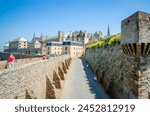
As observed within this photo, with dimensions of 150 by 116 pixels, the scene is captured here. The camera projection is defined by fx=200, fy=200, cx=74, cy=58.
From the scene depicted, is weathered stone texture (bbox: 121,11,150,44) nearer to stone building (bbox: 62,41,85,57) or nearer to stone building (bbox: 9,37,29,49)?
stone building (bbox: 62,41,85,57)

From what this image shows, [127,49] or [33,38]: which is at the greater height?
[33,38]

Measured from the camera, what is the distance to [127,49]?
1247 cm

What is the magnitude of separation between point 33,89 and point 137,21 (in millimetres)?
6786

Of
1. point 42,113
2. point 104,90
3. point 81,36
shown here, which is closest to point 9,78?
point 42,113

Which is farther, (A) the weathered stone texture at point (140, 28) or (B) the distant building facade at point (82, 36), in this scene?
(B) the distant building facade at point (82, 36)

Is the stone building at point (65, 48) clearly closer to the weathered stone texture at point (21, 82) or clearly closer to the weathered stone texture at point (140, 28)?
the weathered stone texture at point (21, 82)

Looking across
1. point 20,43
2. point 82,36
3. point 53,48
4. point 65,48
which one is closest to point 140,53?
point 65,48

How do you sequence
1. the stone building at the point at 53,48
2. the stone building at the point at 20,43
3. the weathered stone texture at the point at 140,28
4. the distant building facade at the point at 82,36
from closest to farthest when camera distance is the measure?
Answer: the weathered stone texture at the point at 140,28 → the stone building at the point at 53,48 → the distant building facade at the point at 82,36 → the stone building at the point at 20,43

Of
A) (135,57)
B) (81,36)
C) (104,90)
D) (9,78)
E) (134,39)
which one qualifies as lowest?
(104,90)


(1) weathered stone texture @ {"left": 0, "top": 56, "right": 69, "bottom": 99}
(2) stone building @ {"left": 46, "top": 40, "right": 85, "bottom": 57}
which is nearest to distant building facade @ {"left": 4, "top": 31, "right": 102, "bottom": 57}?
(2) stone building @ {"left": 46, "top": 40, "right": 85, "bottom": 57}

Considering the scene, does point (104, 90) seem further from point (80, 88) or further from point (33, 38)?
point (33, 38)

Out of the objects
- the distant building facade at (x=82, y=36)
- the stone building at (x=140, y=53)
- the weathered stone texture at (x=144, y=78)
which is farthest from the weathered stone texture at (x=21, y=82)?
the distant building facade at (x=82, y=36)

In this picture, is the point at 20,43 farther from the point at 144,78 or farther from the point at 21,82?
the point at 144,78

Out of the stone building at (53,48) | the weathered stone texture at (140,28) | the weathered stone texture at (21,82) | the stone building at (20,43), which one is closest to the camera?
the weathered stone texture at (21,82)
